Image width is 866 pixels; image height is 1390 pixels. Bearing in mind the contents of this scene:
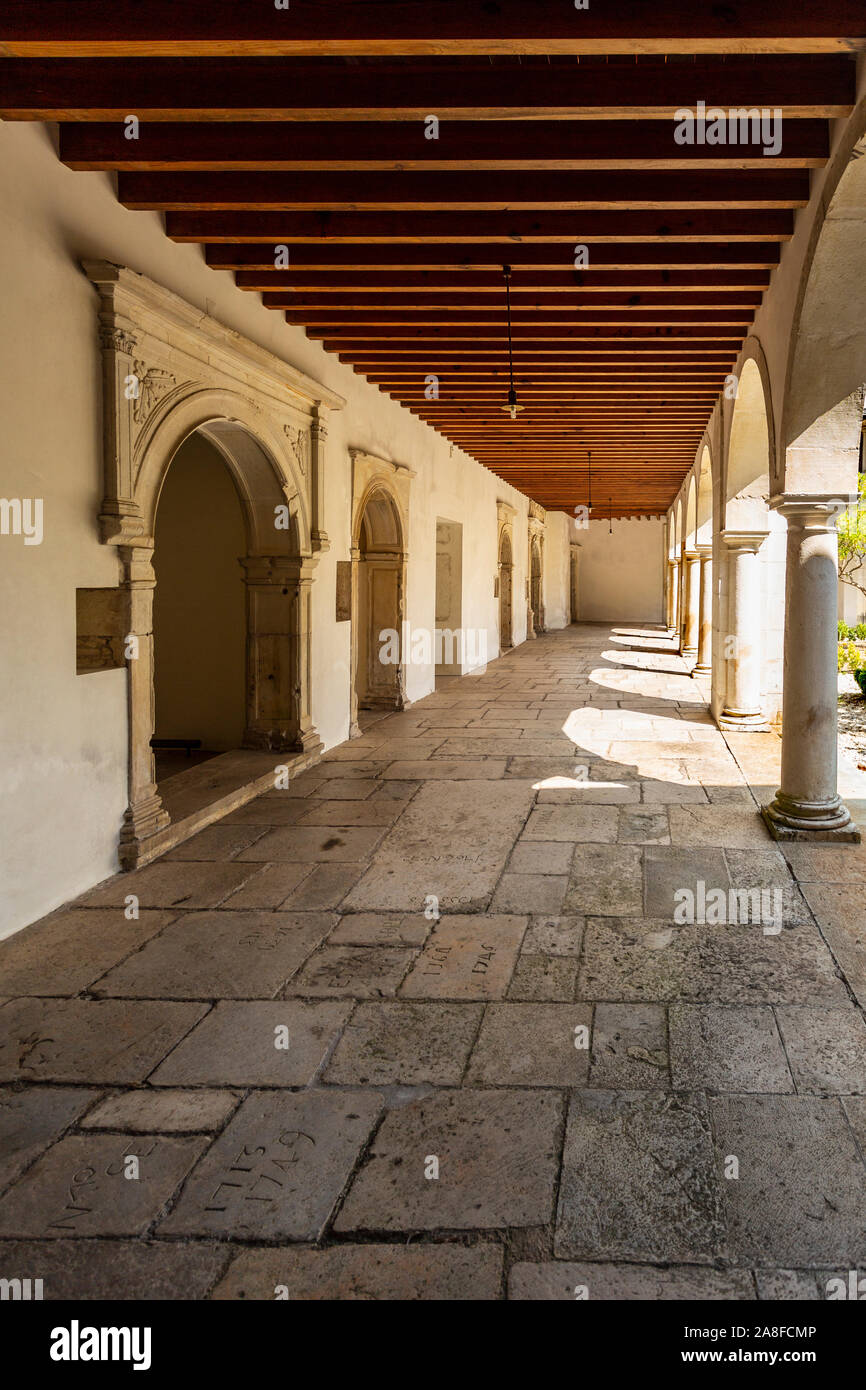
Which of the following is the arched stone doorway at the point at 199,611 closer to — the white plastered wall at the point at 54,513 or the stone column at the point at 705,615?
the white plastered wall at the point at 54,513

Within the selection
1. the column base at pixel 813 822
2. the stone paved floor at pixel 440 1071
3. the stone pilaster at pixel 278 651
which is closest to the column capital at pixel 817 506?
the column base at pixel 813 822

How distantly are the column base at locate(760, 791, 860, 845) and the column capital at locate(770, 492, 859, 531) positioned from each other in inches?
53.5

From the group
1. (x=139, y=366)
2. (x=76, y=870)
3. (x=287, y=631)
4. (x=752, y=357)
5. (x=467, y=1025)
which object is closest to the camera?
(x=467, y=1025)

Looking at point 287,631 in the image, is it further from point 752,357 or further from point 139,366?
point 752,357

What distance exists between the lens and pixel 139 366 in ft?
14.2

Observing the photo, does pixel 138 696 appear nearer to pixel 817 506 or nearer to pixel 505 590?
pixel 817 506

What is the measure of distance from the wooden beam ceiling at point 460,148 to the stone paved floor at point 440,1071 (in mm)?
2840

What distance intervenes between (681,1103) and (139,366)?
359 centimetres

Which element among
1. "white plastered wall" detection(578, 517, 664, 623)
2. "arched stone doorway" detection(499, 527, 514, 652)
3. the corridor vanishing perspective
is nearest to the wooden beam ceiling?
the corridor vanishing perspective

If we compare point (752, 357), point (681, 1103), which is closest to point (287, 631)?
point (752, 357)

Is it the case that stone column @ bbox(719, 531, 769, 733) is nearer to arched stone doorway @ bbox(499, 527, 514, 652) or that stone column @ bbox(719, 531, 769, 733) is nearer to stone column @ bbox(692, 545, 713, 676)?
stone column @ bbox(692, 545, 713, 676)

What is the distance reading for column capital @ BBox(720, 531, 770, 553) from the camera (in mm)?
7652

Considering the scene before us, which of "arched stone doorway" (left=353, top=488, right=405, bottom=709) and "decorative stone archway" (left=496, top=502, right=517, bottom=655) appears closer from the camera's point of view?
"arched stone doorway" (left=353, top=488, right=405, bottom=709)

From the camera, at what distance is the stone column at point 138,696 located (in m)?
4.29
